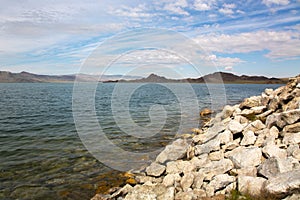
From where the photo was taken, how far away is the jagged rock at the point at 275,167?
7.96 metres

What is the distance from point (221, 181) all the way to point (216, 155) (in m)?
3.55

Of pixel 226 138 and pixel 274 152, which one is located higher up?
pixel 274 152

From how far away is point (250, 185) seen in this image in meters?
7.79

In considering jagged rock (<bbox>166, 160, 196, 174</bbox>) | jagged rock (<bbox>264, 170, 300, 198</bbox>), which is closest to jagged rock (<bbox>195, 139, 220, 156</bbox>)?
jagged rock (<bbox>166, 160, 196, 174</bbox>)

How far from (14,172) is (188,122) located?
60.6ft

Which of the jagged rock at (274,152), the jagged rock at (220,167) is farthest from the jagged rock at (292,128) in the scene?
the jagged rock at (220,167)

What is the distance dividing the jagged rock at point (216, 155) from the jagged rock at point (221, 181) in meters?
3.04

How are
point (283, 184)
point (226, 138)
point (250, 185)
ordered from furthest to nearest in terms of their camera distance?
point (226, 138)
point (250, 185)
point (283, 184)

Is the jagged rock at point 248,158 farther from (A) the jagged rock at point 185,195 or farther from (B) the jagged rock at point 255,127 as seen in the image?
(B) the jagged rock at point 255,127

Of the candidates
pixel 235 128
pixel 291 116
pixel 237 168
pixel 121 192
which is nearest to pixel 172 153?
pixel 235 128

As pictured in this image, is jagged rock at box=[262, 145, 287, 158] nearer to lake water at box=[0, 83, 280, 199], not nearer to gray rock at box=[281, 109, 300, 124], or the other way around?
gray rock at box=[281, 109, 300, 124]

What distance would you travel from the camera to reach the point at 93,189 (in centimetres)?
1155

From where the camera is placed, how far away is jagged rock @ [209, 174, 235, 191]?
8523mm

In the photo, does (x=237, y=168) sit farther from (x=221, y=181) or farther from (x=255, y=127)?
(x=255, y=127)
